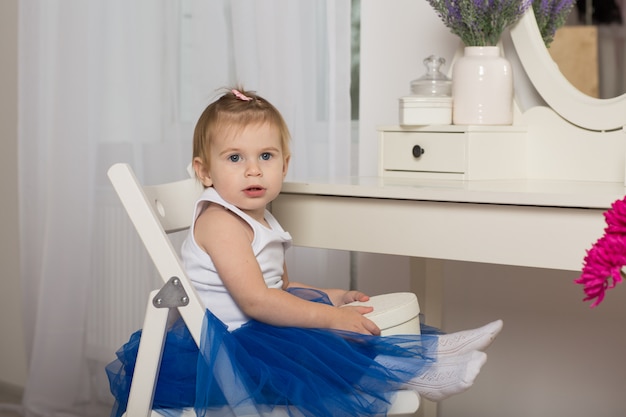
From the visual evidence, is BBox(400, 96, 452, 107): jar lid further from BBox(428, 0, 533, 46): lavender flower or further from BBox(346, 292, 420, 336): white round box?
BBox(346, 292, 420, 336): white round box

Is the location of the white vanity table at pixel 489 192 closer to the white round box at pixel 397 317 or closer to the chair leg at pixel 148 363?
the white round box at pixel 397 317

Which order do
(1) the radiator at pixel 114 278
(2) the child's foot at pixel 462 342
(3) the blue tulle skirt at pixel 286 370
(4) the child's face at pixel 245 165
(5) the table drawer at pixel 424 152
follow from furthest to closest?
(1) the radiator at pixel 114 278 → (5) the table drawer at pixel 424 152 → (4) the child's face at pixel 245 165 → (2) the child's foot at pixel 462 342 → (3) the blue tulle skirt at pixel 286 370

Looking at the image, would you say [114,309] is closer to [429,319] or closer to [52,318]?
[52,318]

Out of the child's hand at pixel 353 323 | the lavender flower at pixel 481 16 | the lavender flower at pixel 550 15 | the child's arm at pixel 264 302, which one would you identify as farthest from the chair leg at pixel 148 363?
the lavender flower at pixel 550 15

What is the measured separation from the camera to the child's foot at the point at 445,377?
1.35 m

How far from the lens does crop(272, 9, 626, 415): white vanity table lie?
148cm

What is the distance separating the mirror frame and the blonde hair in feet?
2.24

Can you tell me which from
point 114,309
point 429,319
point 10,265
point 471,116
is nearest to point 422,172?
point 471,116

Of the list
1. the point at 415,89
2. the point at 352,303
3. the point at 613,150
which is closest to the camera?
the point at 352,303

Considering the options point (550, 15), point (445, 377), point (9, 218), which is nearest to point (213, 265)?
point (445, 377)

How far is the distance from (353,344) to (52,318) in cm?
140

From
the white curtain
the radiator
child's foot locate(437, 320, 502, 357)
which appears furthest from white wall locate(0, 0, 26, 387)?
child's foot locate(437, 320, 502, 357)

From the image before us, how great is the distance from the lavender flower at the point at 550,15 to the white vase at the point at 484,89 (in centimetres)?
11

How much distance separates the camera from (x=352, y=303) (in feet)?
5.19
